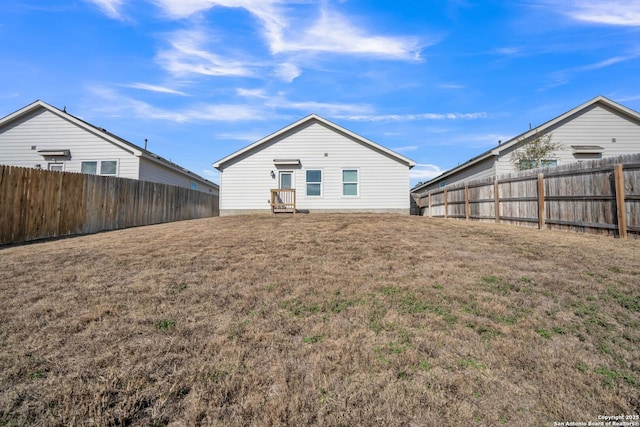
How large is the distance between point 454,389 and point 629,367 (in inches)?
69.5

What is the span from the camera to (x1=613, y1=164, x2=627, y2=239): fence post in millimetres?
7117

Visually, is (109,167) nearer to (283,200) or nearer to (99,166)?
(99,166)

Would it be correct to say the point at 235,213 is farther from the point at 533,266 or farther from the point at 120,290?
the point at 533,266

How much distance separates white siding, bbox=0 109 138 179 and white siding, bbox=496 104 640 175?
71.6 ft

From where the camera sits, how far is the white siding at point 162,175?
56.1ft

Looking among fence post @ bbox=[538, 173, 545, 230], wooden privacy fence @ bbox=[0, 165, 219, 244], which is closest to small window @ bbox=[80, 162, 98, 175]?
wooden privacy fence @ bbox=[0, 165, 219, 244]

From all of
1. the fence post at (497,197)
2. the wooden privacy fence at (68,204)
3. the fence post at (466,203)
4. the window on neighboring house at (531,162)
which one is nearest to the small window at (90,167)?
the wooden privacy fence at (68,204)

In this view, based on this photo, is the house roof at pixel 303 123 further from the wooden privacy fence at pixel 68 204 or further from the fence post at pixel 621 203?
the fence post at pixel 621 203

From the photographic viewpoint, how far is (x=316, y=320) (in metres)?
3.65

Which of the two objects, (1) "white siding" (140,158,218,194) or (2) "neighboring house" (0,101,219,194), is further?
(1) "white siding" (140,158,218,194)

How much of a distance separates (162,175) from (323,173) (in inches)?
416

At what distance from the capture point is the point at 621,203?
715 centimetres

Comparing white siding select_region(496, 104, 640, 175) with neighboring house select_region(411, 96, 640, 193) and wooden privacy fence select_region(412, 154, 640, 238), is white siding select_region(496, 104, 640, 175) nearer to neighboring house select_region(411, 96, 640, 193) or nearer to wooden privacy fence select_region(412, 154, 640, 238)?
neighboring house select_region(411, 96, 640, 193)

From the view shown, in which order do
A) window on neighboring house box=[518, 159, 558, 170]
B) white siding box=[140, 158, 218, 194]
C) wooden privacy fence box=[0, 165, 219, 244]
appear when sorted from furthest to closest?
white siding box=[140, 158, 218, 194], window on neighboring house box=[518, 159, 558, 170], wooden privacy fence box=[0, 165, 219, 244]
